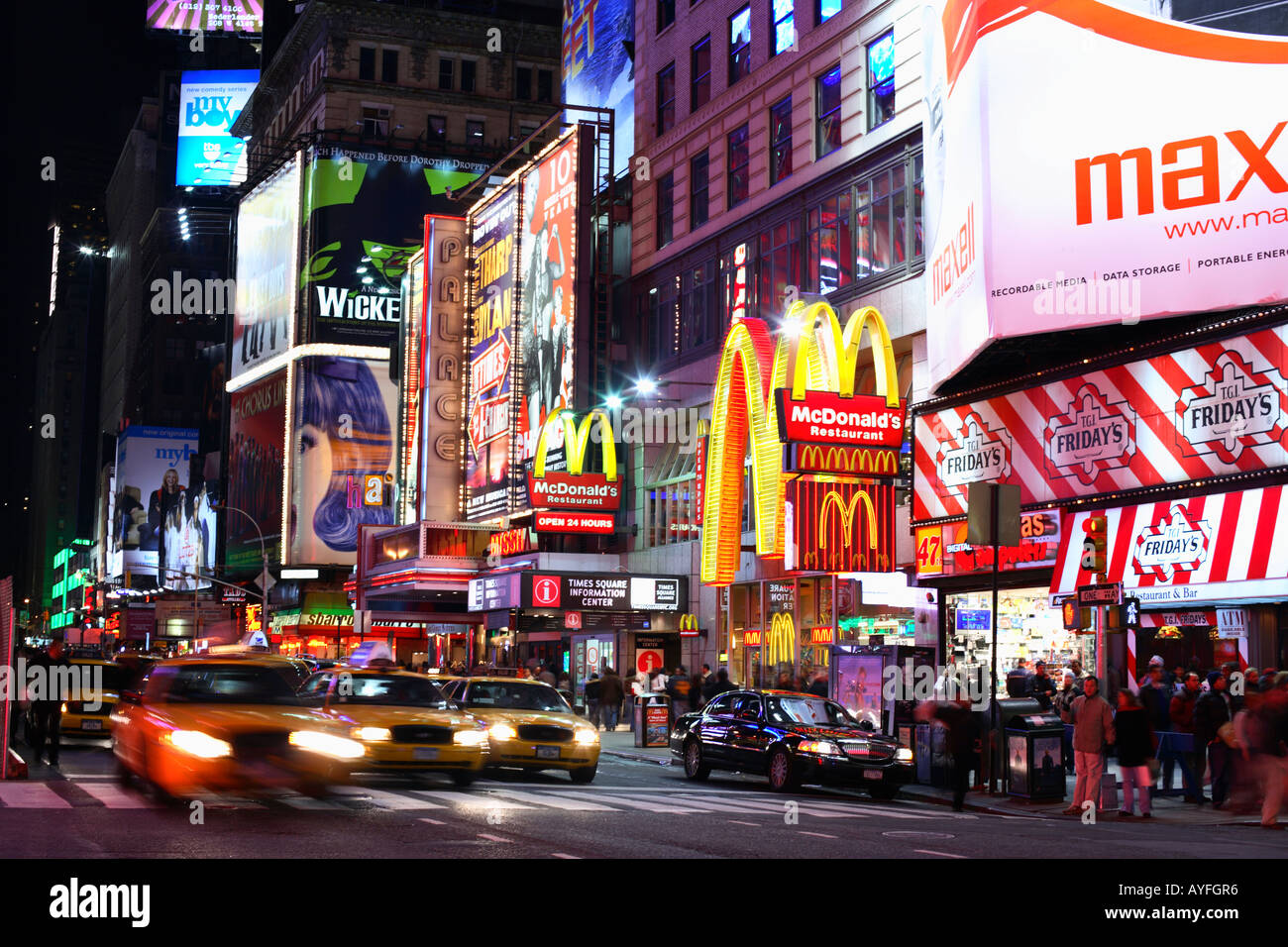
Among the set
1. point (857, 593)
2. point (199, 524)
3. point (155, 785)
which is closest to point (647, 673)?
point (857, 593)

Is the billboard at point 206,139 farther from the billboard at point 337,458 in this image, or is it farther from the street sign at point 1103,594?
the street sign at point 1103,594

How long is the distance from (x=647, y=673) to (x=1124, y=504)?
20.2 metres

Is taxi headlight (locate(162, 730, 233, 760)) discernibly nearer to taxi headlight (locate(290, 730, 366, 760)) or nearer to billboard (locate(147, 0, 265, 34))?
taxi headlight (locate(290, 730, 366, 760))

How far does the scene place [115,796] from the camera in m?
18.1

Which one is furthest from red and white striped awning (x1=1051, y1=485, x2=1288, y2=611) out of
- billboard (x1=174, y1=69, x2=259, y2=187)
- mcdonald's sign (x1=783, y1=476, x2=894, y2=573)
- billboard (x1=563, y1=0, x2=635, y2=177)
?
billboard (x1=174, y1=69, x2=259, y2=187)

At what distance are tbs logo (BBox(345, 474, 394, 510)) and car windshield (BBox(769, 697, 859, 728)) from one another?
239 ft

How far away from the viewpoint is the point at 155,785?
1744 cm

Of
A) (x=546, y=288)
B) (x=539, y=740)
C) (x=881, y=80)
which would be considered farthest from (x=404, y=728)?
(x=546, y=288)

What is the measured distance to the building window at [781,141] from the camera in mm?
Answer: 43750

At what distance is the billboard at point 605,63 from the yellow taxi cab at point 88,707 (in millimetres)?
30472

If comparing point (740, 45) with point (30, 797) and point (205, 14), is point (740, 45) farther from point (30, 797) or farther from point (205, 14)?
point (205, 14)

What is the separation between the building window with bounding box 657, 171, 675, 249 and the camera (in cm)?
5131

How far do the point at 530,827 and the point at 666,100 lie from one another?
4027 cm

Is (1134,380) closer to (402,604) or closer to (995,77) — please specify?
(995,77)
